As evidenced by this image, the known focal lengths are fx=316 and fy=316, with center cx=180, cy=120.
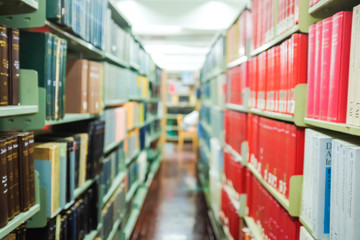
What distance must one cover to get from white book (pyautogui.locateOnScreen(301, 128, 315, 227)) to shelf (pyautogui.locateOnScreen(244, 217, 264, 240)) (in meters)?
0.60

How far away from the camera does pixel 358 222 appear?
83cm

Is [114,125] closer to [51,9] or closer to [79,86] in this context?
[79,86]

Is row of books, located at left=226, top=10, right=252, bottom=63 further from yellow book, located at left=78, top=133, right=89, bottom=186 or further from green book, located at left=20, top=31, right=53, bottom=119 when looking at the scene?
green book, located at left=20, top=31, right=53, bottom=119

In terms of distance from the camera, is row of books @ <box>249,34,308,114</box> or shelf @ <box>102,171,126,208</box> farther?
shelf @ <box>102,171,126,208</box>

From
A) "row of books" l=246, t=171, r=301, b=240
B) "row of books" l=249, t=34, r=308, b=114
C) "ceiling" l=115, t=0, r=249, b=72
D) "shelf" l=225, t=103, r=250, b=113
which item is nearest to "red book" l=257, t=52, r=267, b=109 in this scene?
"row of books" l=249, t=34, r=308, b=114

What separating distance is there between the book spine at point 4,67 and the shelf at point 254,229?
141 centimetres

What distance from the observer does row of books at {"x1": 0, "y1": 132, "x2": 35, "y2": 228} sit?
3.23 feet

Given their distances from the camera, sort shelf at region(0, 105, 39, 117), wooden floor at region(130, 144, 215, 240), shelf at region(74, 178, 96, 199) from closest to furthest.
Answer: shelf at region(0, 105, 39, 117), shelf at region(74, 178, 96, 199), wooden floor at region(130, 144, 215, 240)

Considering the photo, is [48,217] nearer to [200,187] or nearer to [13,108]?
[13,108]

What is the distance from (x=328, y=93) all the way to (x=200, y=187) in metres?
4.17

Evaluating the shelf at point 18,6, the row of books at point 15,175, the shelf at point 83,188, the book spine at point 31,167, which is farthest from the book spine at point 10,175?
the shelf at point 83,188

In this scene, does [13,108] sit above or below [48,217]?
above

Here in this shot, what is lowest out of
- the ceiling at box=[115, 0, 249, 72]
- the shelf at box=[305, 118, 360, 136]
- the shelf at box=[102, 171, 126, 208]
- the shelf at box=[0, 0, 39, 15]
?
the shelf at box=[102, 171, 126, 208]

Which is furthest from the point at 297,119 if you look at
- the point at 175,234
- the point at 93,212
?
the point at 175,234
